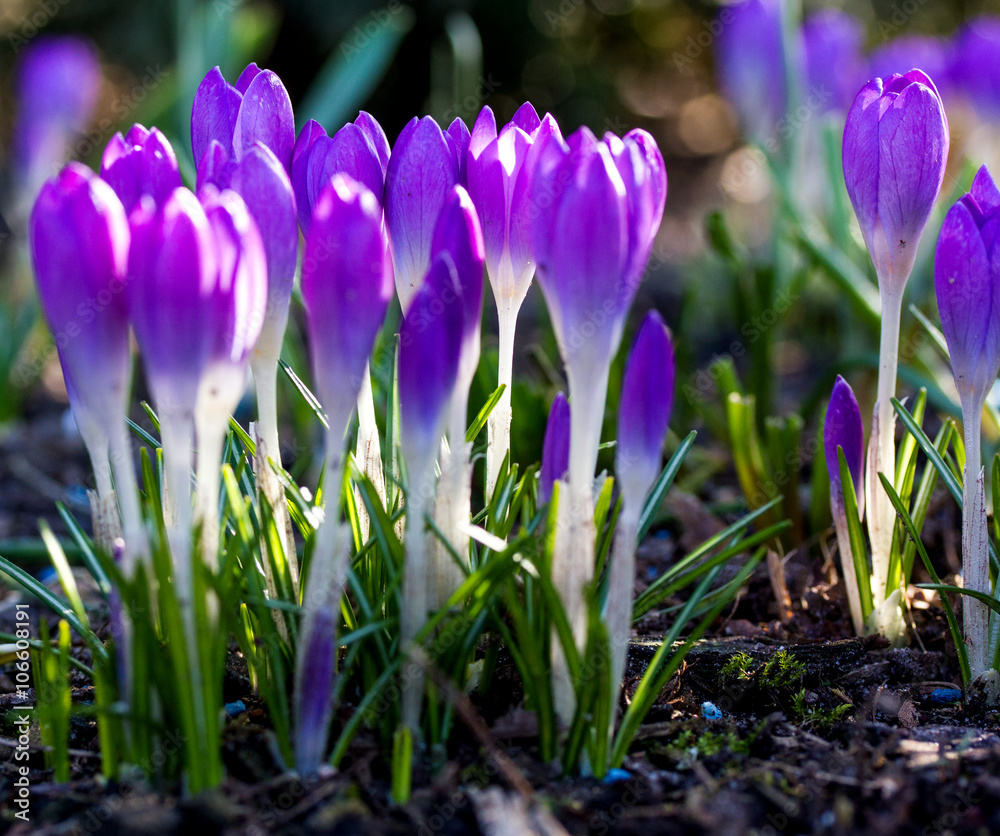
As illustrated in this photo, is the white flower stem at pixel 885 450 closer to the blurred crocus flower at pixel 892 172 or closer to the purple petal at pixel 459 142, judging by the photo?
the blurred crocus flower at pixel 892 172

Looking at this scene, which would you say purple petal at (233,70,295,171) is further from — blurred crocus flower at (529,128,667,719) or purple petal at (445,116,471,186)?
blurred crocus flower at (529,128,667,719)

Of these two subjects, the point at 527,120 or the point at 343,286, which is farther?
the point at 527,120

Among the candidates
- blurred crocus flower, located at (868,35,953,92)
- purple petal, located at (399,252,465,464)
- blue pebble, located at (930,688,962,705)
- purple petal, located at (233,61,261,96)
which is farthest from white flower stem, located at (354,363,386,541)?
blurred crocus flower, located at (868,35,953,92)

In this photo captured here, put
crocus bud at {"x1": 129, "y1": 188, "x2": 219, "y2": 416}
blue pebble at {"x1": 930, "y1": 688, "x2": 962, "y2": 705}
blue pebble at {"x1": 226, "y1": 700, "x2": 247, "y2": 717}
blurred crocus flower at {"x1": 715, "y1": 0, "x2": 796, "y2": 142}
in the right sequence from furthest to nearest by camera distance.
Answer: blurred crocus flower at {"x1": 715, "y1": 0, "x2": 796, "y2": 142} < blue pebble at {"x1": 930, "y1": 688, "x2": 962, "y2": 705} < blue pebble at {"x1": 226, "y1": 700, "x2": 247, "y2": 717} < crocus bud at {"x1": 129, "y1": 188, "x2": 219, "y2": 416}

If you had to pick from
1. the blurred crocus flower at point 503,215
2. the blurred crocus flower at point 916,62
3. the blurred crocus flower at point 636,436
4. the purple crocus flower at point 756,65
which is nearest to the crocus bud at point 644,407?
the blurred crocus flower at point 636,436

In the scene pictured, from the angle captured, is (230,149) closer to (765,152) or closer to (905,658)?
(905,658)

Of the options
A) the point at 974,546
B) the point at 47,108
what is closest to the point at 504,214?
the point at 974,546

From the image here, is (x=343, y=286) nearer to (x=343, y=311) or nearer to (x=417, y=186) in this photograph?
(x=343, y=311)
